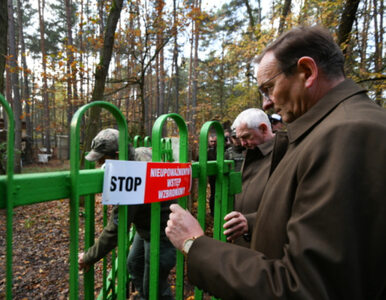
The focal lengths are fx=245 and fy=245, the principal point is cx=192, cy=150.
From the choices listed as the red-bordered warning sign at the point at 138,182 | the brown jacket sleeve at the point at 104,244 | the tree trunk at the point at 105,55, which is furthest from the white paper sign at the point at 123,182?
the tree trunk at the point at 105,55

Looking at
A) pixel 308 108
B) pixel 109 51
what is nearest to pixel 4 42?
pixel 109 51

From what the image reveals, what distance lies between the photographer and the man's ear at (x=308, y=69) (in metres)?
1.08

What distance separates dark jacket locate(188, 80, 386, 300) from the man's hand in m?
0.19

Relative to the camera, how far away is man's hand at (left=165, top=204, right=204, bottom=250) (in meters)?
1.11

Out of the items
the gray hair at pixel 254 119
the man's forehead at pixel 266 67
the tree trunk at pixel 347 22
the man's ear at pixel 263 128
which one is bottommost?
the man's ear at pixel 263 128


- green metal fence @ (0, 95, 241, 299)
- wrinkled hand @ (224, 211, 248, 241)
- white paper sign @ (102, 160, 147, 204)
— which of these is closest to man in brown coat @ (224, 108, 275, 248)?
wrinkled hand @ (224, 211, 248, 241)

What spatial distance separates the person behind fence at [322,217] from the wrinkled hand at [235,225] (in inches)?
19.1

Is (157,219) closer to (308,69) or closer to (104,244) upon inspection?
(104,244)

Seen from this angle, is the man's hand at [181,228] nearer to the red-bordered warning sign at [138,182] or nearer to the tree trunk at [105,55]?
the red-bordered warning sign at [138,182]

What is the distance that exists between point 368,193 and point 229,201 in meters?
1.17

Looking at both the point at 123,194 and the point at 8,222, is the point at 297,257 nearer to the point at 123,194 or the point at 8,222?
the point at 123,194

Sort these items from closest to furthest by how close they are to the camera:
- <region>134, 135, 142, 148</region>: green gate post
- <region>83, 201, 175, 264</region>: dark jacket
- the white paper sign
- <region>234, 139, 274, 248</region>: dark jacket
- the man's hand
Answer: the white paper sign < the man's hand < <region>83, 201, 175, 264</region>: dark jacket < <region>234, 139, 274, 248</region>: dark jacket < <region>134, 135, 142, 148</region>: green gate post

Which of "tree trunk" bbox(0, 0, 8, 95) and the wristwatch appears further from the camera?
"tree trunk" bbox(0, 0, 8, 95)

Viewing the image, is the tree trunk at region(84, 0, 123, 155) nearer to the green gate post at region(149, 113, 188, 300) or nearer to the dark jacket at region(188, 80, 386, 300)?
the green gate post at region(149, 113, 188, 300)
